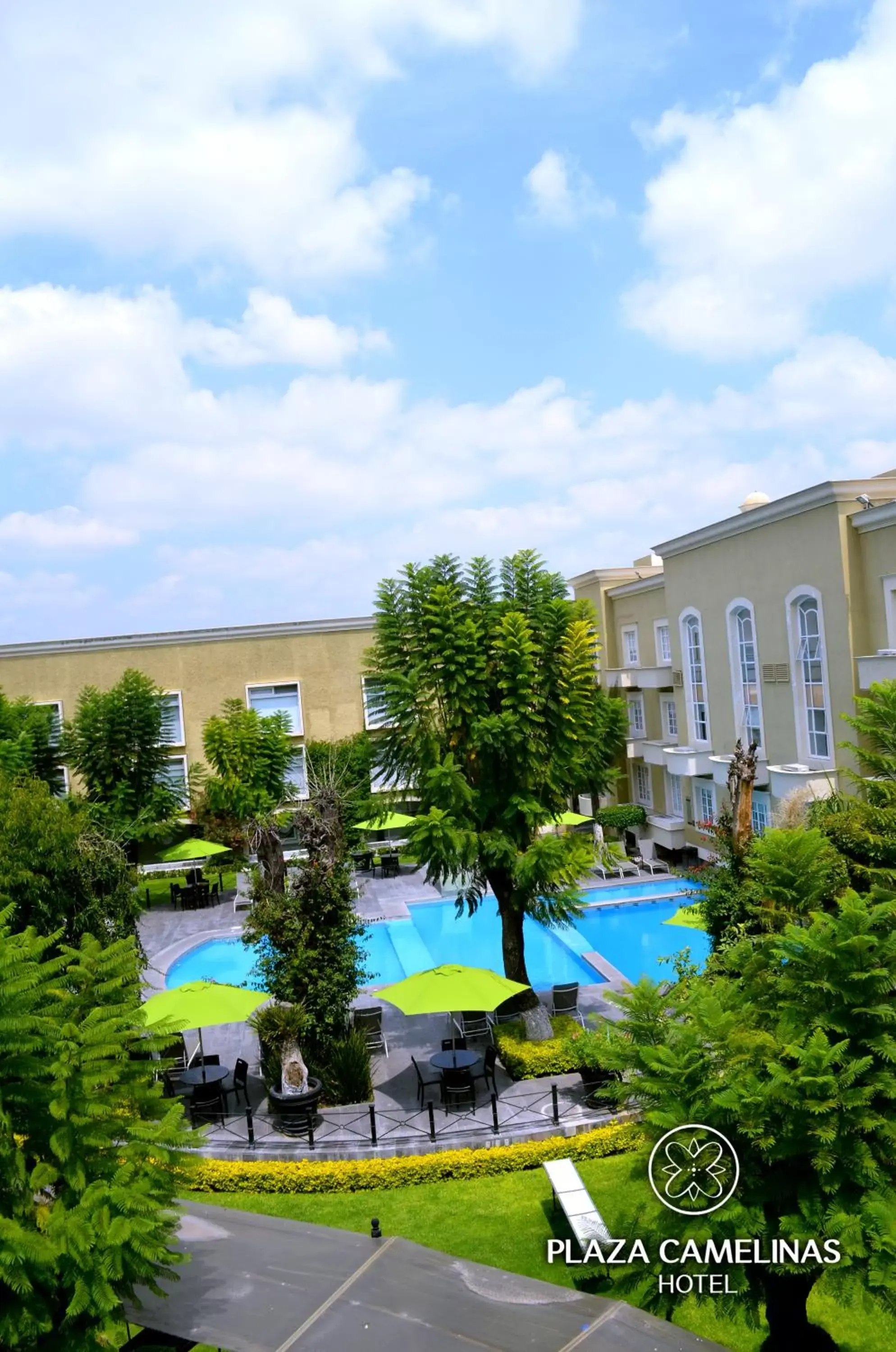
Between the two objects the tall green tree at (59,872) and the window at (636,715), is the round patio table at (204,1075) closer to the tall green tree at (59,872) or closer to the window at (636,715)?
the tall green tree at (59,872)

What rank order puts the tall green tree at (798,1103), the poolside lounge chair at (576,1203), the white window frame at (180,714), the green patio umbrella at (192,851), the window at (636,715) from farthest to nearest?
the white window frame at (180,714) < the window at (636,715) < the green patio umbrella at (192,851) < the poolside lounge chair at (576,1203) < the tall green tree at (798,1103)

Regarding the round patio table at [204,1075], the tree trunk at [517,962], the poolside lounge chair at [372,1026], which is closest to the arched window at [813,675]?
the tree trunk at [517,962]

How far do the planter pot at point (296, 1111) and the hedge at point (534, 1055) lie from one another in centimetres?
310

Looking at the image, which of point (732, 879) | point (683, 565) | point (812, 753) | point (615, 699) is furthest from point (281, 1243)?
point (615, 699)

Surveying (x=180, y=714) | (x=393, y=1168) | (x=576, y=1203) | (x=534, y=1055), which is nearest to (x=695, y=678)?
(x=534, y=1055)

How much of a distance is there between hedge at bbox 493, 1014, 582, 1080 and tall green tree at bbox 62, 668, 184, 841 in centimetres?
1626

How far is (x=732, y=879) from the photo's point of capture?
50.1 ft

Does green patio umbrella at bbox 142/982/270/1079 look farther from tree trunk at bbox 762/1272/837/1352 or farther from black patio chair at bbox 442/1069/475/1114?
tree trunk at bbox 762/1272/837/1352

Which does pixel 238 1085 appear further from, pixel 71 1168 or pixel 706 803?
pixel 706 803

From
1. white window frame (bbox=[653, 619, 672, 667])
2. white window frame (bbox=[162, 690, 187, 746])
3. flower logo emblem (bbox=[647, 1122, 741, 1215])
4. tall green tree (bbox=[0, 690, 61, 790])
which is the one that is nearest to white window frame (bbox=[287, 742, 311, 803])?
white window frame (bbox=[162, 690, 187, 746])

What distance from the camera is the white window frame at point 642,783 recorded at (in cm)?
3259

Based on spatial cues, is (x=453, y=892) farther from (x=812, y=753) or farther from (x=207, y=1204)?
(x=207, y=1204)

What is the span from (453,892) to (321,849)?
13831 millimetres

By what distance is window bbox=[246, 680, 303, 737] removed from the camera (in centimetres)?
3562
